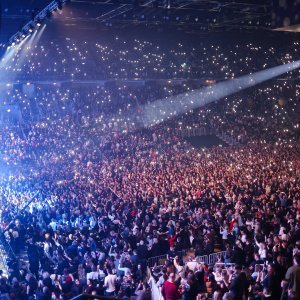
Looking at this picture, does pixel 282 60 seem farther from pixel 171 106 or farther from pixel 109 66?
pixel 109 66

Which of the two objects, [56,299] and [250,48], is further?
[250,48]

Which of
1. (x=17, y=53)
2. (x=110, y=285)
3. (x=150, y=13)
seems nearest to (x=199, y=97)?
(x=150, y=13)

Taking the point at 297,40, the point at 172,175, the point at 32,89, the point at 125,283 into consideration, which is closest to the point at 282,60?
the point at 297,40

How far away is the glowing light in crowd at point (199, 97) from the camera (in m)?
32.0

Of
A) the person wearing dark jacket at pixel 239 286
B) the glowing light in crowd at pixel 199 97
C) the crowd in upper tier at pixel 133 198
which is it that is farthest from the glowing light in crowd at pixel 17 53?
the person wearing dark jacket at pixel 239 286

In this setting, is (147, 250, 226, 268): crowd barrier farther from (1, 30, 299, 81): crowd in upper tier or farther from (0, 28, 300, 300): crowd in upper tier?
(1, 30, 299, 81): crowd in upper tier

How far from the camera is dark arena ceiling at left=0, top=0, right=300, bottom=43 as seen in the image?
20.8 meters

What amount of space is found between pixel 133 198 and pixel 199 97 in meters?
22.7

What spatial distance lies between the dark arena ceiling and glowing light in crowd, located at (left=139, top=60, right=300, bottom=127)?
5.75m

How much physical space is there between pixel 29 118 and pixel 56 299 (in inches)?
783

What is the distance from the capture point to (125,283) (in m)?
8.54

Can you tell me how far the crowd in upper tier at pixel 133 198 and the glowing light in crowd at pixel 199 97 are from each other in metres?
0.79

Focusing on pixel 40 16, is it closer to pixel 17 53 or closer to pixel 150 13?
pixel 150 13

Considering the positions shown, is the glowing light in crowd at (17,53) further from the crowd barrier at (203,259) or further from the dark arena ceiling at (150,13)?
the crowd barrier at (203,259)
